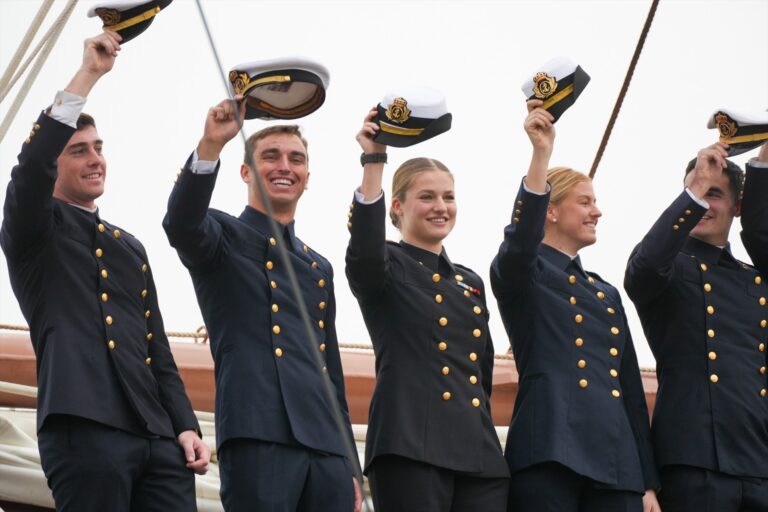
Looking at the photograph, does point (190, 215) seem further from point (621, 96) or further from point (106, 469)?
point (621, 96)

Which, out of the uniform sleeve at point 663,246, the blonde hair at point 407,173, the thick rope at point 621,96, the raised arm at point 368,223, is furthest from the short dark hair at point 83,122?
the thick rope at point 621,96

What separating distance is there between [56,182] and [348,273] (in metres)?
0.67

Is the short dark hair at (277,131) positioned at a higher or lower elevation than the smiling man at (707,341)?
higher

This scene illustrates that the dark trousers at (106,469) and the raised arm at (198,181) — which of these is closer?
the dark trousers at (106,469)

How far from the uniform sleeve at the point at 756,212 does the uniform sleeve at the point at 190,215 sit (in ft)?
4.70

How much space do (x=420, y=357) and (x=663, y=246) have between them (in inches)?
26.8

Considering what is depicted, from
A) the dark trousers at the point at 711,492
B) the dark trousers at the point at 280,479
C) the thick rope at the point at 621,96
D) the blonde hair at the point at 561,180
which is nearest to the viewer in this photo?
the dark trousers at the point at 280,479

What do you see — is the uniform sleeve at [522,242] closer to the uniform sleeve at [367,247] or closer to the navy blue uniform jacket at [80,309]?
the uniform sleeve at [367,247]

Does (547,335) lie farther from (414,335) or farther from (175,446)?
(175,446)

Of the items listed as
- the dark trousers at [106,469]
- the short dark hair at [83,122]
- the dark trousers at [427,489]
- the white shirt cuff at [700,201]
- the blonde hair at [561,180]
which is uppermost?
the short dark hair at [83,122]

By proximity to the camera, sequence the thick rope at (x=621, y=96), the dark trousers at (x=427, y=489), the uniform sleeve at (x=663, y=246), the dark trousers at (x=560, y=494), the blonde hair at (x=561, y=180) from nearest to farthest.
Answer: the dark trousers at (x=427, y=489)
the dark trousers at (x=560, y=494)
the uniform sleeve at (x=663, y=246)
the blonde hair at (x=561, y=180)
the thick rope at (x=621, y=96)

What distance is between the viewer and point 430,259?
357 cm

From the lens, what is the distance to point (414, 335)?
3404 millimetres

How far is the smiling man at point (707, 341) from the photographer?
356 cm
